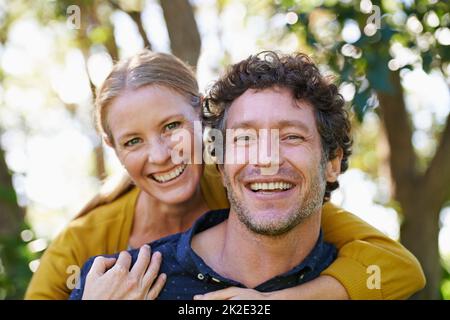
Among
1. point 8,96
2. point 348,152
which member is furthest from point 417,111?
point 348,152

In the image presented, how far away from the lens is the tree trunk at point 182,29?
167 inches

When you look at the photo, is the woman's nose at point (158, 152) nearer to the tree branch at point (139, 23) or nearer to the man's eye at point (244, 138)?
the man's eye at point (244, 138)

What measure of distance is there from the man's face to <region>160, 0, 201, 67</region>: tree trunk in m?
1.66

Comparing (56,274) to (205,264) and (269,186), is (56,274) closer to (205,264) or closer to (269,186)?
(205,264)

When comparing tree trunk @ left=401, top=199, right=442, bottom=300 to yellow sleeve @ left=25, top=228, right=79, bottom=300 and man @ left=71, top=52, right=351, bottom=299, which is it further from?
yellow sleeve @ left=25, top=228, right=79, bottom=300

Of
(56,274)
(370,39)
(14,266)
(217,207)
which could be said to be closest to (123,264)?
(56,274)

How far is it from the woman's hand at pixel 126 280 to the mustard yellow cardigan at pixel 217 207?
0.51 meters

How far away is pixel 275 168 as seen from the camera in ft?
8.23

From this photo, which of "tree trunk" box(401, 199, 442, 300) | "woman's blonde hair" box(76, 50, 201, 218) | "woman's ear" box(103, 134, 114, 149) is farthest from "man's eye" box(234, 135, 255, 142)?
"tree trunk" box(401, 199, 442, 300)

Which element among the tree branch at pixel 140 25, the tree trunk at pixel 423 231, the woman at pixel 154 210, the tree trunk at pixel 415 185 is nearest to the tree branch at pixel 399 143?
the tree trunk at pixel 415 185

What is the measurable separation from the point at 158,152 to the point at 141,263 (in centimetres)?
55

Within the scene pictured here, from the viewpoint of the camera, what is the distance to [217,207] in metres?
3.26
